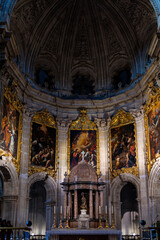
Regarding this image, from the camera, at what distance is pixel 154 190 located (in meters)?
18.2

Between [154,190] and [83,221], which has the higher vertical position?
[154,190]

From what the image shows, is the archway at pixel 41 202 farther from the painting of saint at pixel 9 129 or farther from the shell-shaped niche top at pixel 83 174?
the painting of saint at pixel 9 129

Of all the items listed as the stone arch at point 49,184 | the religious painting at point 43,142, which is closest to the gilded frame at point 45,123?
the religious painting at point 43,142

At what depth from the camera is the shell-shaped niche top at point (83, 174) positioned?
60.8 feet

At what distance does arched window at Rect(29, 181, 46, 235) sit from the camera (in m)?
23.1

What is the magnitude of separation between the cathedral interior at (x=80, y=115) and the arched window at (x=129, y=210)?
77mm

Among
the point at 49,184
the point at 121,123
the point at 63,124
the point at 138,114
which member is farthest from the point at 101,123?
the point at 49,184

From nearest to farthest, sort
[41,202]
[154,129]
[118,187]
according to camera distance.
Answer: [154,129] → [118,187] → [41,202]

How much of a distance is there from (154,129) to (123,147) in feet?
10.6

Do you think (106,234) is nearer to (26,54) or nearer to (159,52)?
(159,52)

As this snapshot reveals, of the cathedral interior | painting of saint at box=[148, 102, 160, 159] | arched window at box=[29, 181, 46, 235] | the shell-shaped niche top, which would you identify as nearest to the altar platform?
the cathedral interior

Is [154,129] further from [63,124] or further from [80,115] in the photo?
[63,124]

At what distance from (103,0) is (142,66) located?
5724mm

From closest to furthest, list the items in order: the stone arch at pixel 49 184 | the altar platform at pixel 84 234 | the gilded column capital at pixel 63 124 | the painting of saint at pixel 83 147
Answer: the altar platform at pixel 84 234
the stone arch at pixel 49 184
the painting of saint at pixel 83 147
the gilded column capital at pixel 63 124
